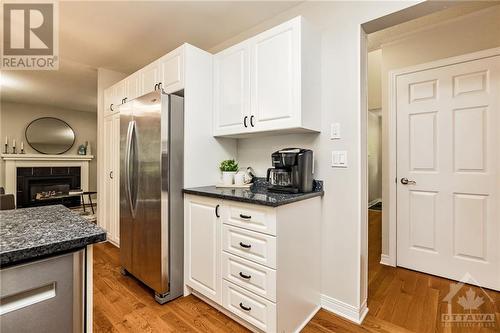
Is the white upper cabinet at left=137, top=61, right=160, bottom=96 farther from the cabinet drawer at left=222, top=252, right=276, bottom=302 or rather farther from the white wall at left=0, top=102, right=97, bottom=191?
the white wall at left=0, top=102, right=97, bottom=191

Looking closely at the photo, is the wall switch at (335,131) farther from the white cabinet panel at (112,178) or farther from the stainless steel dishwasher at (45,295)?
the white cabinet panel at (112,178)

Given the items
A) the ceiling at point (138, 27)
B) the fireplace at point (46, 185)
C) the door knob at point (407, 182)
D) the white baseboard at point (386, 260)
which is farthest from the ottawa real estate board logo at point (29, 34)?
the white baseboard at point (386, 260)

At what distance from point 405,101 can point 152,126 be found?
2517 millimetres

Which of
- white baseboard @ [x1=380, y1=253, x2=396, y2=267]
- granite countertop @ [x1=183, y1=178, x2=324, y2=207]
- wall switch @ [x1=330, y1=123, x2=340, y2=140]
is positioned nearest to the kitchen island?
granite countertop @ [x1=183, y1=178, x2=324, y2=207]

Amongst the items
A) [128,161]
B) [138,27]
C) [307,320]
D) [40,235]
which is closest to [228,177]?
[128,161]

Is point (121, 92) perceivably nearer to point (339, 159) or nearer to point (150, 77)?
point (150, 77)

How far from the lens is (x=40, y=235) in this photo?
30.8 inches

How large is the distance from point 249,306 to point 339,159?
120cm

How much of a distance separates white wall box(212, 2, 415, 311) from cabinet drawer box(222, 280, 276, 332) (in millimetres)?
615

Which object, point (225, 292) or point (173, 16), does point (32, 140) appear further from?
point (225, 292)

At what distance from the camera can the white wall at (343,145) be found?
1731mm

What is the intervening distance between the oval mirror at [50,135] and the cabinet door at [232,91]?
19.0 ft

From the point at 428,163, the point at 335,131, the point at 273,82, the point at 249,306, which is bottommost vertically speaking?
the point at 249,306

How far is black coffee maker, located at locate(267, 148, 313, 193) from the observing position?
5.74ft
